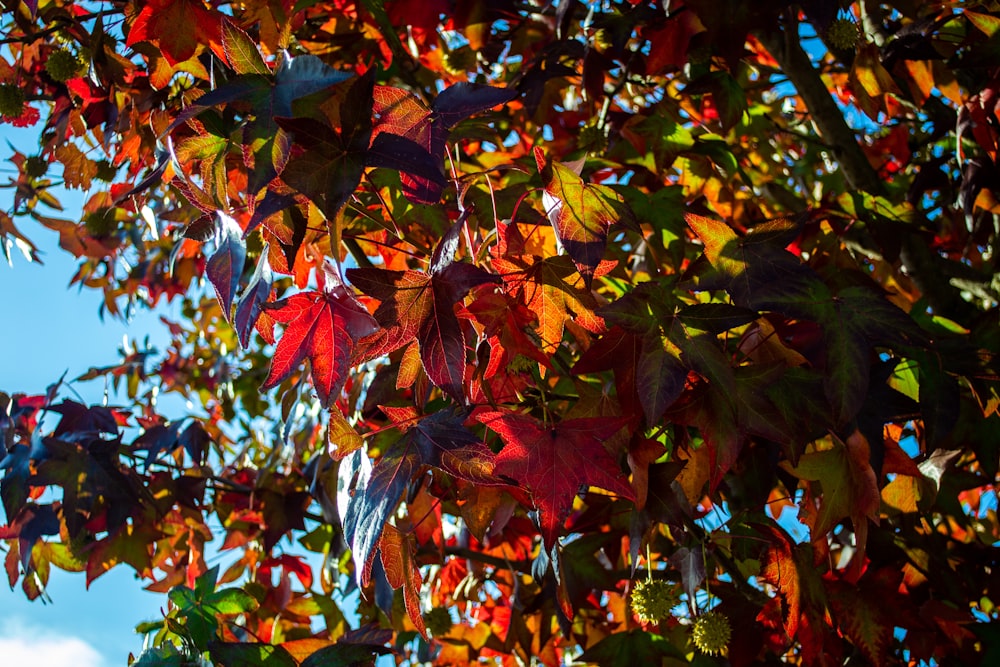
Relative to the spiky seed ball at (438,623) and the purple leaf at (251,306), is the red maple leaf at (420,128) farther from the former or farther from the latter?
the spiky seed ball at (438,623)

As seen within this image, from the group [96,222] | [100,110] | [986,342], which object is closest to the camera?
[986,342]

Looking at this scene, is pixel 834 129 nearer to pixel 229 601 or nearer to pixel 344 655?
pixel 344 655

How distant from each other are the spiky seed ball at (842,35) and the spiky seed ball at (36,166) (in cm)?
254

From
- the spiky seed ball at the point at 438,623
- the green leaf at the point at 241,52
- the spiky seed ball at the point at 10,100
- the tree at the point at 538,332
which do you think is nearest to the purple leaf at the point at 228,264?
the tree at the point at 538,332

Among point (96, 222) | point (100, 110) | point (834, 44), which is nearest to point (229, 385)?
point (96, 222)

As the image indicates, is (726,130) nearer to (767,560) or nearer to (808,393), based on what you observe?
(808,393)

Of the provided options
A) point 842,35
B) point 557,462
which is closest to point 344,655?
point 557,462

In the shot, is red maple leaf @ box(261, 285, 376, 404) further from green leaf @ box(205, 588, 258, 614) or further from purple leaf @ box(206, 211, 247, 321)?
green leaf @ box(205, 588, 258, 614)

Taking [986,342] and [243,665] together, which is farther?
[986,342]

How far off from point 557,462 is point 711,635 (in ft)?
2.47

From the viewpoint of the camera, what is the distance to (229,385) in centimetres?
436

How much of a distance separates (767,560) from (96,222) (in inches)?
101

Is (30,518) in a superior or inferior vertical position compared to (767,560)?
superior

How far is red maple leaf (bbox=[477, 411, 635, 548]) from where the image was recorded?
127cm
